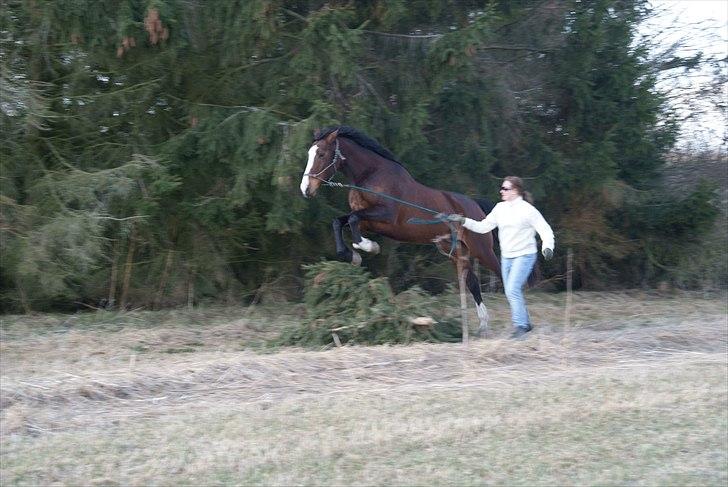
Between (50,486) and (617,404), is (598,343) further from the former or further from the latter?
(50,486)

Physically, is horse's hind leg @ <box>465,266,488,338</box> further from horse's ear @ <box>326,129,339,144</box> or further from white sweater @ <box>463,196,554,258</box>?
horse's ear @ <box>326,129,339,144</box>

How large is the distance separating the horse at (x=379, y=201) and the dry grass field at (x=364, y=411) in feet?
5.50

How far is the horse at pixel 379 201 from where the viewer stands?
10711 millimetres

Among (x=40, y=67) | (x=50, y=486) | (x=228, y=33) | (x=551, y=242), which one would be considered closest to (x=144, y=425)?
(x=50, y=486)

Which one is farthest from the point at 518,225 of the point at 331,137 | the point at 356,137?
the point at 331,137

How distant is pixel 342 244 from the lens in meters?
10.9

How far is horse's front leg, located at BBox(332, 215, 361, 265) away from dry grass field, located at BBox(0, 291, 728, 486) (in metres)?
1.76

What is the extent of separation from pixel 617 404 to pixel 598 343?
9.66ft

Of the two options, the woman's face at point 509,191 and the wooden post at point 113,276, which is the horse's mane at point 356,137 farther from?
the wooden post at point 113,276

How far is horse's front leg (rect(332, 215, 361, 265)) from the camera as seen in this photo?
1080 centimetres

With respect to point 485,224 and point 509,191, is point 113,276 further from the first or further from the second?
point 509,191

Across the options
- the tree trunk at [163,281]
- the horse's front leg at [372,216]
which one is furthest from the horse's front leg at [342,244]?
the tree trunk at [163,281]

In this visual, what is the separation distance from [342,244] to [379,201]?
791mm

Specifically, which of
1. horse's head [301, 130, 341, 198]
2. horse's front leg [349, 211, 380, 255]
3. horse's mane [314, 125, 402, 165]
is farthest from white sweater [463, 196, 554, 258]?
horse's head [301, 130, 341, 198]
